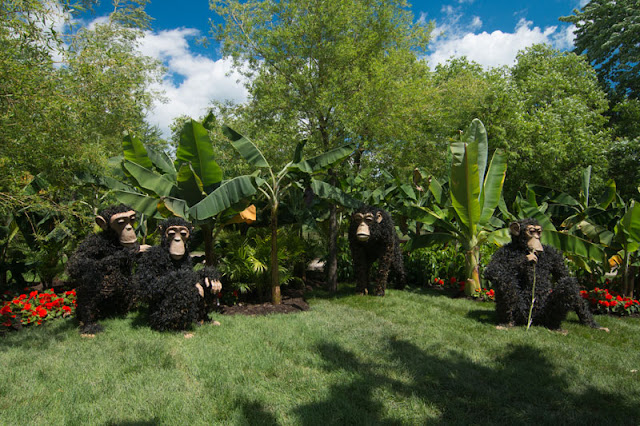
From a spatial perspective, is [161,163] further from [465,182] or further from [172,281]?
[465,182]

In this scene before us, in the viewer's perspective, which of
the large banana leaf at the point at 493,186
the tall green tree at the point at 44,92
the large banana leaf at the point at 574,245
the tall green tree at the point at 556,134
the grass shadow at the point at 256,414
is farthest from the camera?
the tall green tree at the point at 556,134

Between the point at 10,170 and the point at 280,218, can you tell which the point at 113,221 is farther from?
the point at 280,218

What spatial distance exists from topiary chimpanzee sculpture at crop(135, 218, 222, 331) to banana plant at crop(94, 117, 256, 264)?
1.35 ft

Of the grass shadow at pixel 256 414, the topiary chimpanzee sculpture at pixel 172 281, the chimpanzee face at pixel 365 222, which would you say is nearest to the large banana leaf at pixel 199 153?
the topiary chimpanzee sculpture at pixel 172 281

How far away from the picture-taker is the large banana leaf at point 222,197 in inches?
208

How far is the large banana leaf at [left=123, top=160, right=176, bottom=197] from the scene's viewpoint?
5.81 m

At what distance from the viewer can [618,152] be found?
1559cm

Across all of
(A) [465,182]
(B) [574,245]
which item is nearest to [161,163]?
(A) [465,182]

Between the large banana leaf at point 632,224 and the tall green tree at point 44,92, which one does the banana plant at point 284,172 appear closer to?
the tall green tree at point 44,92

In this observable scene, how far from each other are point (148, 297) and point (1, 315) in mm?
2167

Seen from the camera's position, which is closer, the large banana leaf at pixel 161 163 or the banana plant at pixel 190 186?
the banana plant at pixel 190 186

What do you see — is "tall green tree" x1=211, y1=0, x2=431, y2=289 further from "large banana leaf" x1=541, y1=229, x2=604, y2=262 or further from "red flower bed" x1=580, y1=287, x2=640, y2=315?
"red flower bed" x1=580, y1=287, x2=640, y2=315

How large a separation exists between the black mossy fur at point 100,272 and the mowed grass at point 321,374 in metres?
0.31

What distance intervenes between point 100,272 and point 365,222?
442 centimetres
